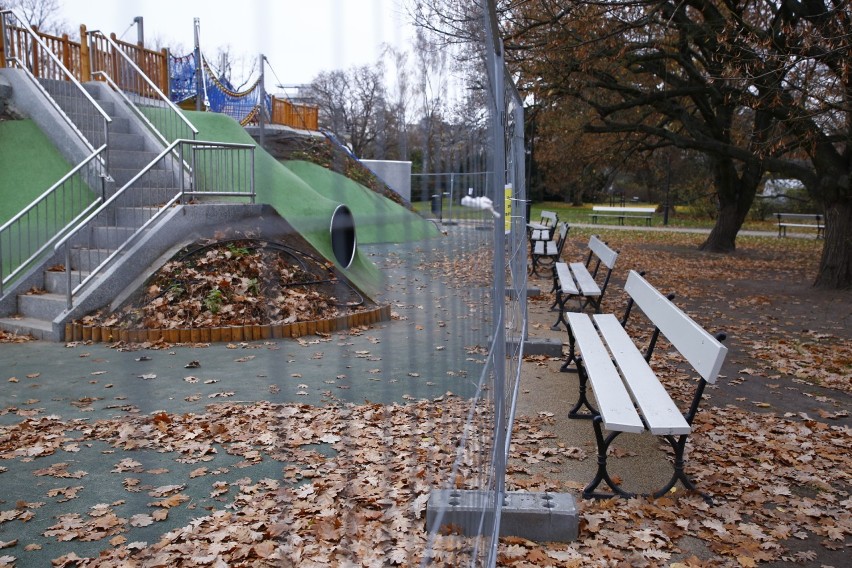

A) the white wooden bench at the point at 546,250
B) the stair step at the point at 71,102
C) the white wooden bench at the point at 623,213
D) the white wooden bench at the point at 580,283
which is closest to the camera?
the white wooden bench at the point at 580,283

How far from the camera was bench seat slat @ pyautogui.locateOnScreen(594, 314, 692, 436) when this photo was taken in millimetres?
4094

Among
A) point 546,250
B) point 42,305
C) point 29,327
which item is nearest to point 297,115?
point 29,327

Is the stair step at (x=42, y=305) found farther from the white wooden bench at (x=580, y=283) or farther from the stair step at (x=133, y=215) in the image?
the white wooden bench at (x=580, y=283)

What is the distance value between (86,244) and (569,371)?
6270mm

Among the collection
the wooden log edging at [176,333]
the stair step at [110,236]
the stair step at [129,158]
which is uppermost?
the stair step at [129,158]

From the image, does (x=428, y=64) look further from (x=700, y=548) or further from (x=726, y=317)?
(x=726, y=317)

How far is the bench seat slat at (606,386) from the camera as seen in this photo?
413 centimetres

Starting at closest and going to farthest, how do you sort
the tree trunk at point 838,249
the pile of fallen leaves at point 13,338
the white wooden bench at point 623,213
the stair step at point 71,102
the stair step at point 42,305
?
the pile of fallen leaves at point 13,338 < the stair step at point 42,305 < the stair step at point 71,102 < the tree trunk at point 838,249 < the white wooden bench at point 623,213

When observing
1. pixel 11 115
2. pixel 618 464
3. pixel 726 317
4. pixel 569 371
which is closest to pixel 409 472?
pixel 618 464

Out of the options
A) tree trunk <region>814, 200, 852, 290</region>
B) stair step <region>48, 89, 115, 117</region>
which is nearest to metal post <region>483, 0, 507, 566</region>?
stair step <region>48, 89, 115, 117</region>

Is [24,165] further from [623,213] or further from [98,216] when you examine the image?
[623,213]

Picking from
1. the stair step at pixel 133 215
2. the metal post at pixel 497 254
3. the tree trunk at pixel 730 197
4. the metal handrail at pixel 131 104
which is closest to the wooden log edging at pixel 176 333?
the stair step at pixel 133 215

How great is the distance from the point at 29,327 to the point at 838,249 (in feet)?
39.5

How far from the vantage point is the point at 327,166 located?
5.24 ft
